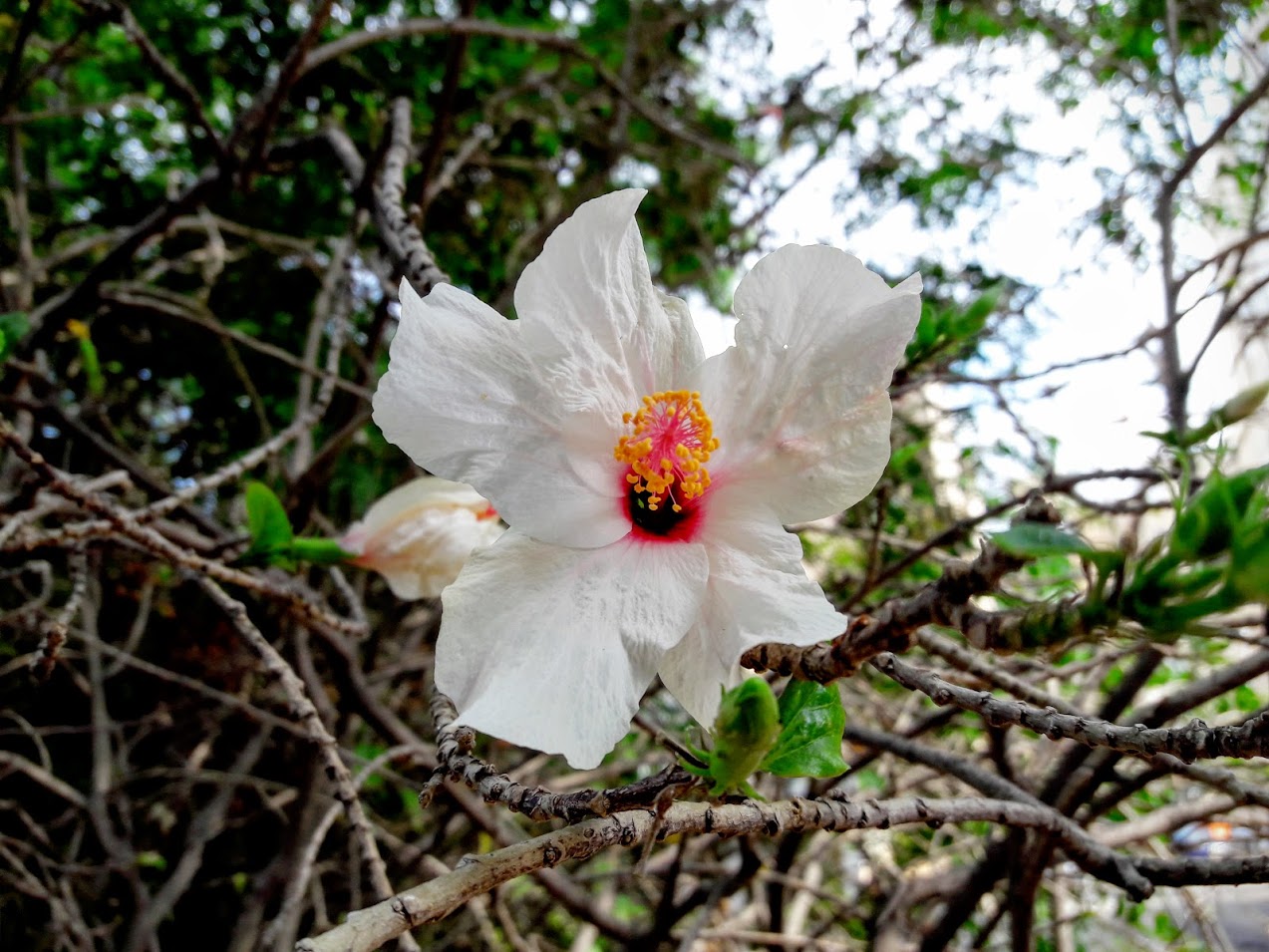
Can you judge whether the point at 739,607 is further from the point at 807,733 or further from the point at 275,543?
the point at 275,543

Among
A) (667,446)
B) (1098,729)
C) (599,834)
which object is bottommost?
(599,834)

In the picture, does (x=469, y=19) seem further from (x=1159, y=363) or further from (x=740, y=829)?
(x=1159, y=363)

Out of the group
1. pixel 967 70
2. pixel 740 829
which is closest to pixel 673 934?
pixel 740 829

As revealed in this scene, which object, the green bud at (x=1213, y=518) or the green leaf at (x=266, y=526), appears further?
the green leaf at (x=266, y=526)

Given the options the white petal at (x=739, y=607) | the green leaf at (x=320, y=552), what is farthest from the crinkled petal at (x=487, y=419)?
the green leaf at (x=320, y=552)

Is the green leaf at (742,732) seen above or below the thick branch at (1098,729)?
below

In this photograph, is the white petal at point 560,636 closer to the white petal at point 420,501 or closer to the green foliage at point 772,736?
the green foliage at point 772,736

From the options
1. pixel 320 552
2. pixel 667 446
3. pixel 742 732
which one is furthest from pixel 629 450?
pixel 320 552
